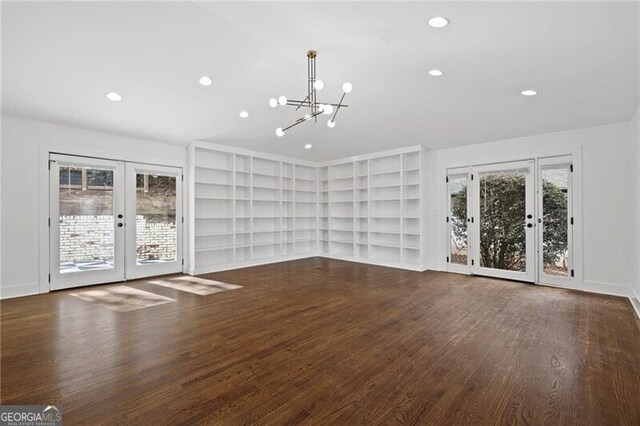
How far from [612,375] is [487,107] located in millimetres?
3694

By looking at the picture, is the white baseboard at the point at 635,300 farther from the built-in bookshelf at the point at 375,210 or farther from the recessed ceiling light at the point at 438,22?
the recessed ceiling light at the point at 438,22

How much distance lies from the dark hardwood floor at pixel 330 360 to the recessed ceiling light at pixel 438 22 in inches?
120

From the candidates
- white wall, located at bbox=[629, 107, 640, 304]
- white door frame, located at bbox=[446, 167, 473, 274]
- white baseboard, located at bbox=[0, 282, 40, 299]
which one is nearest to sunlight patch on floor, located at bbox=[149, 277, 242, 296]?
white baseboard, located at bbox=[0, 282, 40, 299]

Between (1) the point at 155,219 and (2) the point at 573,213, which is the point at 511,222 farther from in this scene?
(1) the point at 155,219

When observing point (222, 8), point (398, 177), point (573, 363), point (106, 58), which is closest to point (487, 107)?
point (398, 177)

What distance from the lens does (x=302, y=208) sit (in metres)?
A: 8.66

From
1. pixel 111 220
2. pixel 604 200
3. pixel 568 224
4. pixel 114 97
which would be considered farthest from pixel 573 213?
pixel 111 220

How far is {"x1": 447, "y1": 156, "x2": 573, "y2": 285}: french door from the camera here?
5109 millimetres

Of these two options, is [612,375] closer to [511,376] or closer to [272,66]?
[511,376]

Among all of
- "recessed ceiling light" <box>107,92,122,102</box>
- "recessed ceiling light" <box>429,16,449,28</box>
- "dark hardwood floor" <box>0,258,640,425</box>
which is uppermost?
"recessed ceiling light" <box>429,16,449,28</box>

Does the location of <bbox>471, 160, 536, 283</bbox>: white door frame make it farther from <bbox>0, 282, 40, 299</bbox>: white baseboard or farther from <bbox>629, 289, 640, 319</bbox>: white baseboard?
<bbox>0, 282, 40, 299</bbox>: white baseboard

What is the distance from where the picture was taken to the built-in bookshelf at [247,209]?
21.2 ft

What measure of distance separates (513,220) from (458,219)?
3.26ft

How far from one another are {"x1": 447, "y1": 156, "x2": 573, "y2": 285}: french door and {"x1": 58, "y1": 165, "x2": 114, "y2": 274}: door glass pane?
21.7ft
